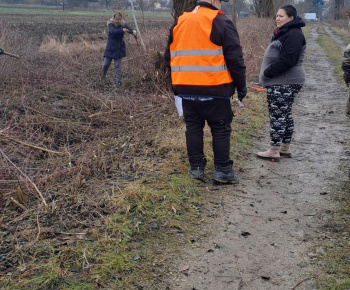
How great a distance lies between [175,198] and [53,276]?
5.62 feet

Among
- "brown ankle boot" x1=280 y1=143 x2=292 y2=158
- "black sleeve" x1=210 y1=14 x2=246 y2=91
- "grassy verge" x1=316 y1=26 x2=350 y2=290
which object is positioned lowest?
"grassy verge" x1=316 y1=26 x2=350 y2=290

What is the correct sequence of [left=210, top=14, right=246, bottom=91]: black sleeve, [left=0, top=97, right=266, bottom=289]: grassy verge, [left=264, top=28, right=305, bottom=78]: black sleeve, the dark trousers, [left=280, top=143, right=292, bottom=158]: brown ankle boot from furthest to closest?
[left=280, top=143, right=292, bottom=158]: brown ankle boot, [left=264, top=28, right=305, bottom=78]: black sleeve, the dark trousers, [left=210, top=14, right=246, bottom=91]: black sleeve, [left=0, top=97, right=266, bottom=289]: grassy verge

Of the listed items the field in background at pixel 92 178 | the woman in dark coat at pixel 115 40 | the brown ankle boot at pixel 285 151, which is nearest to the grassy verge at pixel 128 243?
the field in background at pixel 92 178

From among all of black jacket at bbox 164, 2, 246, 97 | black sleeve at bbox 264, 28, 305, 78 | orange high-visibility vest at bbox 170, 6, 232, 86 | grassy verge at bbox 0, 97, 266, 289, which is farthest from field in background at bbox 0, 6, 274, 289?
black sleeve at bbox 264, 28, 305, 78

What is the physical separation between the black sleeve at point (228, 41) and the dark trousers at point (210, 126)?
0.38 m

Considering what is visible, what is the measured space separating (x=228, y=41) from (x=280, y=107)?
1.48 m

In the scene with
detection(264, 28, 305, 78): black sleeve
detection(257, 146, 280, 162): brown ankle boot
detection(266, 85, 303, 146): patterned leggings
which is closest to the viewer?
detection(264, 28, 305, 78): black sleeve

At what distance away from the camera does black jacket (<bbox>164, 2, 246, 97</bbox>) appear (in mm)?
4562

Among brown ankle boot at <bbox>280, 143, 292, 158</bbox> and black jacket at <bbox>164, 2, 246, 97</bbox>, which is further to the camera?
brown ankle boot at <bbox>280, 143, 292, 158</bbox>

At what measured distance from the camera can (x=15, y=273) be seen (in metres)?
3.33

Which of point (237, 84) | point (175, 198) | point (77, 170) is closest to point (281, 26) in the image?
point (237, 84)

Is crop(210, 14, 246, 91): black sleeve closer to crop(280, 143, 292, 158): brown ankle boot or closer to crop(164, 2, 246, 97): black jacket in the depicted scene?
crop(164, 2, 246, 97): black jacket

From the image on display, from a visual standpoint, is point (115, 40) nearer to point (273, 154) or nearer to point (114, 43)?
point (114, 43)

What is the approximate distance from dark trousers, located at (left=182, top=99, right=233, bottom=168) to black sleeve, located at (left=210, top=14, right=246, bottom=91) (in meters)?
0.38
